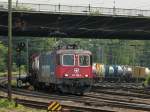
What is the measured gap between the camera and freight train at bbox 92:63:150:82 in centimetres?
7250

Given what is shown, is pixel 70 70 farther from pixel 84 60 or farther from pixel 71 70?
pixel 84 60

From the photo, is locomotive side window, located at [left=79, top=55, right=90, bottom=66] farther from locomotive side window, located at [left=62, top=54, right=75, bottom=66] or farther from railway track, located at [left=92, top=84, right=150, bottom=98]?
railway track, located at [left=92, top=84, right=150, bottom=98]

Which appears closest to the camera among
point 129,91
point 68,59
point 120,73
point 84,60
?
point 68,59

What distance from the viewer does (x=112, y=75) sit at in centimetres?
7462

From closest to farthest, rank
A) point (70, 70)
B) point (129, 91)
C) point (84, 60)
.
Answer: point (70, 70), point (84, 60), point (129, 91)

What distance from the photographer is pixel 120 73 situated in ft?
244

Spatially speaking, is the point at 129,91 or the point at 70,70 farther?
the point at 129,91

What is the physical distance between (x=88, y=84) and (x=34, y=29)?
16497mm

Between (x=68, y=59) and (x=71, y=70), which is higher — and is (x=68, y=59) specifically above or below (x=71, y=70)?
above

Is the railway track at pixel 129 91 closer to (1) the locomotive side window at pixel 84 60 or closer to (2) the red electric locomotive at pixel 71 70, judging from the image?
(2) the red electric locomotive at pixel 71 70

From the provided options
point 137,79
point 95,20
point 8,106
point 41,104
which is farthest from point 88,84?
point 137,79

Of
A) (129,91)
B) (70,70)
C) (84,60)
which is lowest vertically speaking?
(129,91)

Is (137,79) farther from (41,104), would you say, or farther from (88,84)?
(41,104)

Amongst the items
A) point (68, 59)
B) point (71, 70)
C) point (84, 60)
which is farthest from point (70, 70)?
point (84, 60)
